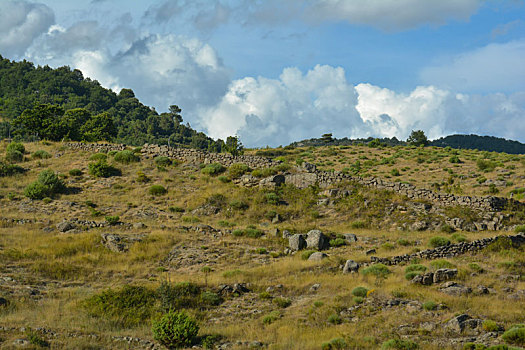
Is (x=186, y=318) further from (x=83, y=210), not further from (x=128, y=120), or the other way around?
(x=128, y=120)

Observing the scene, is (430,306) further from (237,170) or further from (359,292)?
(237,170)

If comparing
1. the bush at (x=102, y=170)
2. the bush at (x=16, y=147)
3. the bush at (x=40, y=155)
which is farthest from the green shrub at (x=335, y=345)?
the bush at (x=16, y=147)

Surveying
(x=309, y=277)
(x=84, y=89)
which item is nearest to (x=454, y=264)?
(x=309, y=277)

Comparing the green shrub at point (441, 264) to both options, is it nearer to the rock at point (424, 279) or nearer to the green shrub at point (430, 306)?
the rock at point (424, 279)

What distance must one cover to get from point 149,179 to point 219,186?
7824 mm

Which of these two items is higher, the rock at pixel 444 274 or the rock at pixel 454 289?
the rock at pixel 444 274

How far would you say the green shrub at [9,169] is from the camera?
44.7m

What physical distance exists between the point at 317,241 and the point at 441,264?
7.88 meters

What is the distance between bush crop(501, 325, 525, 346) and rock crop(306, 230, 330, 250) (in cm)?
1412

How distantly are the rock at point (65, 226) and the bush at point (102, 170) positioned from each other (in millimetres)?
14948

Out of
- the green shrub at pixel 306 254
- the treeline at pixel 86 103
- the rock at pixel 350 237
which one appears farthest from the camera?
the treeline at pixel 86 103

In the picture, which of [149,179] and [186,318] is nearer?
[186,318]

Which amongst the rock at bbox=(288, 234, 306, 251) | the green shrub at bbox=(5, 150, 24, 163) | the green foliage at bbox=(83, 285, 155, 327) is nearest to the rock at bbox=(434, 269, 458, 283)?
the rock at bbox=(288, 234, 306, 251)

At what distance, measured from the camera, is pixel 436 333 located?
14633 millimetres
